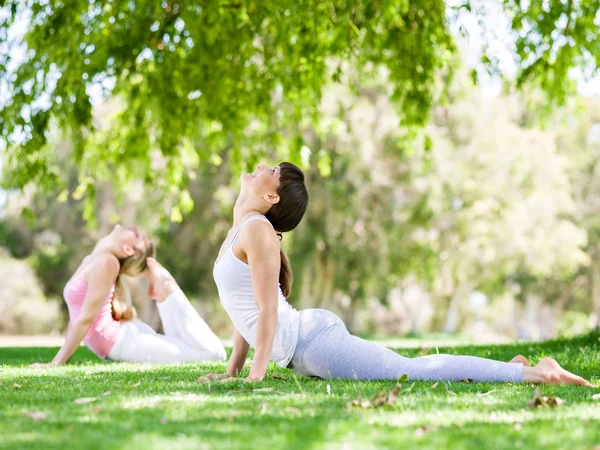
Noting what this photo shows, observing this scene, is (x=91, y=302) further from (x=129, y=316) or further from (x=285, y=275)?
(x=285, y=275)

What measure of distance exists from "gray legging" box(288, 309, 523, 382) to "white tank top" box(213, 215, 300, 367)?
0.08 meters

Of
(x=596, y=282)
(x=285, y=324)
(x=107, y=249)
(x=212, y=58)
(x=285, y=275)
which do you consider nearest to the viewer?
(x=285, y=324)

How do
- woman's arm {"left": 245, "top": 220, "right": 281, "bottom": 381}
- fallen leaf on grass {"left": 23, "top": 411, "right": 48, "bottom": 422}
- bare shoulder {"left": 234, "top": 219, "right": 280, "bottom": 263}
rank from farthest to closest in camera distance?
bare shoulder {"left": 234, "top": 219, "right": 280, "bottom": 263} < woman's arm {"left": 245, "top": 220, "right": 281, "bottom": 381} < fallen leaf on grass {"left": 23, "top": 411, "right": 48, "bottom": 422}

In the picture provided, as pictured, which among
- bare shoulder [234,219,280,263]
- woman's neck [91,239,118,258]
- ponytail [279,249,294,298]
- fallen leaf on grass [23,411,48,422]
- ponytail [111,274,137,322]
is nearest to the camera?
fallen leaf on grass [23,411,48,422]

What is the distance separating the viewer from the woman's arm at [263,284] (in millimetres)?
4801

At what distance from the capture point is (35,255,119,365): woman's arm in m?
7.12

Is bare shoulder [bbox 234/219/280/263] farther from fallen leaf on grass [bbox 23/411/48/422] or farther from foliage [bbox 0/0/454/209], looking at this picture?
foliage [bbox 0/0/454/209]

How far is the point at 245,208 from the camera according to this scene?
5.21 metres

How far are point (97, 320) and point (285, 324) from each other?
344 centimetres

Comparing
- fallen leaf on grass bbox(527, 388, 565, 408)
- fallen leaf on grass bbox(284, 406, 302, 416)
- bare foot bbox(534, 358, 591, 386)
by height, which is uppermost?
bare foot bbox(534, 358, 591, 386)

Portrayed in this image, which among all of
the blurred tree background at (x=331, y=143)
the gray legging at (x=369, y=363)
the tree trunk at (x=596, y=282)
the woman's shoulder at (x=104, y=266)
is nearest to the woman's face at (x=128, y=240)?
the woman's shoulder at (x=104, y=266)

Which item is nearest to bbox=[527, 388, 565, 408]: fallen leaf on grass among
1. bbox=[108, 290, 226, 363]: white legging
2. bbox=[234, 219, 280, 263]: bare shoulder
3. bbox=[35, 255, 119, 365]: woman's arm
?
bbox=[234, 219, 280, 263]: bare shoulder

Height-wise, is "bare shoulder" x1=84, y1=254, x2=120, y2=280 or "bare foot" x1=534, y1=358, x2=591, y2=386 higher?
"bare shoulder" x1=84, y1=254, x2=120, y2=280

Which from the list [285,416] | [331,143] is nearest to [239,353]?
[285,416]
